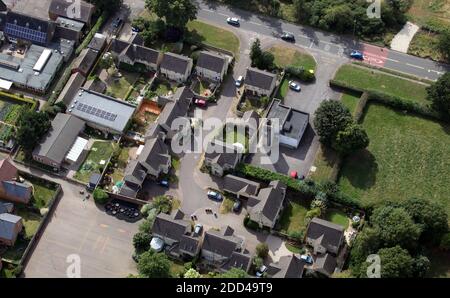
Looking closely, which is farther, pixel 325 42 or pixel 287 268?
pixel 325 42

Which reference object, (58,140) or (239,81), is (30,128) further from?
(239,81)

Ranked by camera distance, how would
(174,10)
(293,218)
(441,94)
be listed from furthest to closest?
(174,10), (441,94), (293,218)

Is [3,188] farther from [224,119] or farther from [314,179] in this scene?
[314,179]

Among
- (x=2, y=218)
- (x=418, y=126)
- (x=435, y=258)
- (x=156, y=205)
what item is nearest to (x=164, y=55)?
(x=156, y=205)

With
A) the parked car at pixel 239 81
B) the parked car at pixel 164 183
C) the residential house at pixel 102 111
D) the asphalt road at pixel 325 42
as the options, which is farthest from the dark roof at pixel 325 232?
the asphalt road at pixel 325 42

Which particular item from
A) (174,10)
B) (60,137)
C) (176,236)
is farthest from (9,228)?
(174,10)

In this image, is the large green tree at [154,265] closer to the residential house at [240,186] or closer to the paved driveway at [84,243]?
the paved driveway at [84,243]
